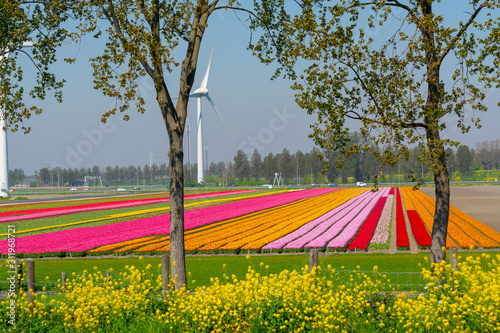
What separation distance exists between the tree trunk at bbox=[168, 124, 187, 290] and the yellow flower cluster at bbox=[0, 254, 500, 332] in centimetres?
210

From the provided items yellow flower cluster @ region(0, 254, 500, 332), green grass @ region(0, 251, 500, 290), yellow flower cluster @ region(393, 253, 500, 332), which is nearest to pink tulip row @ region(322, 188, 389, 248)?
green grass @ region(0, 251, 500, 290)

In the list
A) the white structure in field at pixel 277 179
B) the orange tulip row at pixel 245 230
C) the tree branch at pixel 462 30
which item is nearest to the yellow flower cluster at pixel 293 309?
the tree branch at pixel 462 30

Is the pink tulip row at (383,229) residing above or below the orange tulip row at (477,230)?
above

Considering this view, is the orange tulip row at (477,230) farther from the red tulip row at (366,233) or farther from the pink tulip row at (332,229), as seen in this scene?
the pink tulip row at (332,229)

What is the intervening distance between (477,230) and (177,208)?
93.3 ft

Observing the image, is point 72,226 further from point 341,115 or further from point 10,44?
point 341,115

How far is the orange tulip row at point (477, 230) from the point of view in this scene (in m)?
29.2

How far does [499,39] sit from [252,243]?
19926 millimetres

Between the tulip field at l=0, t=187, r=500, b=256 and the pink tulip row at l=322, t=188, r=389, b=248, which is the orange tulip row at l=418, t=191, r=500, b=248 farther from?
the pink tulip row at l=322, t=188, r=389, b=248

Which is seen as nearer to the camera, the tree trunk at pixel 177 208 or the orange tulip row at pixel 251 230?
the tree trunk at pixel 177 208

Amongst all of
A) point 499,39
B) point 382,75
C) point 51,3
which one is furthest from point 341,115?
point 51,3

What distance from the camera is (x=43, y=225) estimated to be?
44.4 metres

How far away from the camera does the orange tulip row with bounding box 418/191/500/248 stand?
95.9 feet

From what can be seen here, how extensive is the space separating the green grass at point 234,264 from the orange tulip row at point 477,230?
112 inches
